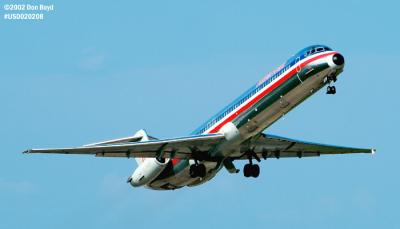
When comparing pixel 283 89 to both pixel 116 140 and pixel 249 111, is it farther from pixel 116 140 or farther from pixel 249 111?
pixel 116 140

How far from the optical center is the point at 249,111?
57625mm

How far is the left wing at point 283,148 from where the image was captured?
61.5 metres

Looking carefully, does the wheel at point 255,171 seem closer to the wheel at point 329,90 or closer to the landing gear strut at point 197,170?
the landing gear strut at point 197,170

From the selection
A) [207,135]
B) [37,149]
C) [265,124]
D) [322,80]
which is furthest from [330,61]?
[37,149]

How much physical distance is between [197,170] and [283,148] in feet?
20.7

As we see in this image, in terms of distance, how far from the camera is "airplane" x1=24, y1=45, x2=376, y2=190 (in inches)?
2191

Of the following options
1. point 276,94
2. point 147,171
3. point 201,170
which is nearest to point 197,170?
point 201,170

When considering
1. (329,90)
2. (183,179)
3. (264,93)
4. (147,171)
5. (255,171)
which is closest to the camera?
(329,90)

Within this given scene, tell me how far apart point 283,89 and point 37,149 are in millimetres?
14568

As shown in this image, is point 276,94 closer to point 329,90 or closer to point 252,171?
point 329,90

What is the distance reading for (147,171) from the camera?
2566 inches

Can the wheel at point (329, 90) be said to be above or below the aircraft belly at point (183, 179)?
above

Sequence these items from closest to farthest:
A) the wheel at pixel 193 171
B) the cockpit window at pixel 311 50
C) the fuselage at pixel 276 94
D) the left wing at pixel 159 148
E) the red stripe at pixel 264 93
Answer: the fuselage at pixel 276 94 → the red stripe at pixel 264 93 → the cockpit window at pixel 311 50 → the left wing at pixel 159 148 → the wheel at pixel 193 171

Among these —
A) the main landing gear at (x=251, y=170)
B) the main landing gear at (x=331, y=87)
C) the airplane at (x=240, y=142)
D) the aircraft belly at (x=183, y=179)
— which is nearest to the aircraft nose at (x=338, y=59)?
the airplane at (x=240, y=142)
